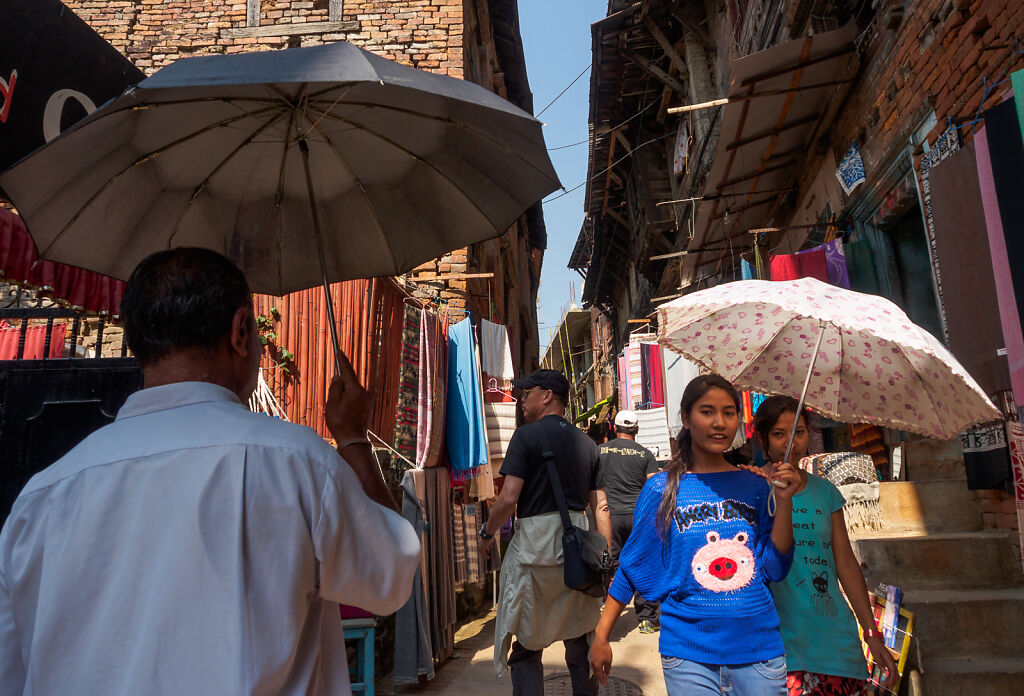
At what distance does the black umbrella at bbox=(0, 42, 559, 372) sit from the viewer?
7.01ft

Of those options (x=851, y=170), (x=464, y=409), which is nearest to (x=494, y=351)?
(x=464, y=409)

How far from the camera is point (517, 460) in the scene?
4.15 meters

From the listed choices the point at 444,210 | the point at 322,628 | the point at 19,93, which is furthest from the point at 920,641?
the point at 19,93

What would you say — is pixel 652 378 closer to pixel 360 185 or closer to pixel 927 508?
pixel 927 508

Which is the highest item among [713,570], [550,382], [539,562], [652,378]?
[652,378]

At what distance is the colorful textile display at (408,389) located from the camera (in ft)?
21.2

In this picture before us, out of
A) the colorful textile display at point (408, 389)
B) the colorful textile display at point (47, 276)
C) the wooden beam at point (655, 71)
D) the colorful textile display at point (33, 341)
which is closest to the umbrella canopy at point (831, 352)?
the colorful textile display at point (47, 276)

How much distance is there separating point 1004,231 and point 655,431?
8.39 m

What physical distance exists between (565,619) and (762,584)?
5.16ft

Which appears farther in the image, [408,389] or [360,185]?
[408,389]

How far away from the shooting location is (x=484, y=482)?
7578 mm

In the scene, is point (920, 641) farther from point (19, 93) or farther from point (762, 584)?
point (19, 93)

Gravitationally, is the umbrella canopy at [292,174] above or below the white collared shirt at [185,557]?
above

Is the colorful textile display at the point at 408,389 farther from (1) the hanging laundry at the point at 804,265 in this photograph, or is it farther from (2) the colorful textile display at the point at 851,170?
(2) the colorful textile display at the point at 851,170
